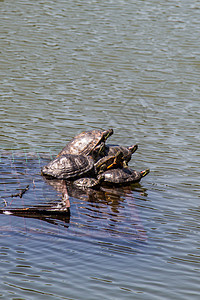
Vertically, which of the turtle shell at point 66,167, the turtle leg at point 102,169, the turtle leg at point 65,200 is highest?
the turtle leg at point 65,200

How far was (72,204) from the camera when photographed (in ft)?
34.3

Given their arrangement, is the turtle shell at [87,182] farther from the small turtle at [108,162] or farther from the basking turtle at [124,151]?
the basking turtle at [124,151]

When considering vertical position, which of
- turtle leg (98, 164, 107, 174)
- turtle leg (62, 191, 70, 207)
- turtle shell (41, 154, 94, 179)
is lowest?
turtle leg (98, 164, 107, 174)

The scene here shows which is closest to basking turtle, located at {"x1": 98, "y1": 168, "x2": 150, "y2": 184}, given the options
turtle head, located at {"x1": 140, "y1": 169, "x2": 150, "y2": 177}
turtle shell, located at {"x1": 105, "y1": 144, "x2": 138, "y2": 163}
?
turtle head, located at {"x1": 140, "y1": 169, "x2": 150, "y2": 177}

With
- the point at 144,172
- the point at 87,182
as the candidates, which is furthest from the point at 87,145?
the point at 144,172

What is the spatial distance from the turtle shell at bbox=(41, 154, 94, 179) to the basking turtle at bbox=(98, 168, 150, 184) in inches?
19.2

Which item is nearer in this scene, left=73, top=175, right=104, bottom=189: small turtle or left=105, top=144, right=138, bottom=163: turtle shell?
left=73, top=175, right=104, bottom=189: small turtle

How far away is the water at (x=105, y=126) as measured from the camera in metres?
7.70

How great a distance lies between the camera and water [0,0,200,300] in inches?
303

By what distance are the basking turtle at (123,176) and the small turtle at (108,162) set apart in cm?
28

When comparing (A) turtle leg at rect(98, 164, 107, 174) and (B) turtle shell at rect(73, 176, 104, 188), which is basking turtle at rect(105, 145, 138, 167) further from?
(B) turtle shell at rect(73, 176, 104, 188)

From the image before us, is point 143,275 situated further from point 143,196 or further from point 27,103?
point 27,103

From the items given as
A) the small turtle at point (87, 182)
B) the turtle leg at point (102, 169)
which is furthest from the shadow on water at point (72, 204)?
the turtle leg at point (102, 169)

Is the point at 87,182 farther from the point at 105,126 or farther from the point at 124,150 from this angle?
the point at 105,126
